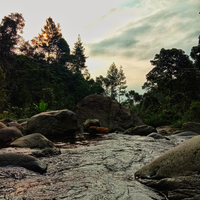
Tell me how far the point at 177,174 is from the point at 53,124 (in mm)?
7335

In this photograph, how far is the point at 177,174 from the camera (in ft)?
8.73

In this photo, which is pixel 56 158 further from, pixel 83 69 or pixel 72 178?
pixel 83 69

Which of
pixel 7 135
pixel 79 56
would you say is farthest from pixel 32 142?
pixel 79 56

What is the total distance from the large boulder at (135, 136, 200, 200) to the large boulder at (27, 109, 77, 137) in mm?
6591

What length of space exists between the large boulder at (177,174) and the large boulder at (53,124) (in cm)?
659

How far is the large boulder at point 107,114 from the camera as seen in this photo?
16044 millimetres

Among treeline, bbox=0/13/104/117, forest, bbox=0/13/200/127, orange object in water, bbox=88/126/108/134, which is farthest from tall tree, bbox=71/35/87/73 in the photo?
orange object in water, bbox=88/126/108/134

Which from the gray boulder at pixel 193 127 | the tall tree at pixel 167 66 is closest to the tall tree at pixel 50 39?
the tall tree at pixel 167 66

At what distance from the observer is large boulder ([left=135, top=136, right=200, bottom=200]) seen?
7.90 ft

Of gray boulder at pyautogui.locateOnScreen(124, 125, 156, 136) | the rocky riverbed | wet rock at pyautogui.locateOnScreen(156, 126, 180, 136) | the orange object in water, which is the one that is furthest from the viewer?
the orange object in water

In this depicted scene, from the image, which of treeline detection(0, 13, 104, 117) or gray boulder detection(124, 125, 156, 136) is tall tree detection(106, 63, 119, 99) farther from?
gray boulder detection(124, 125, 156, 136)

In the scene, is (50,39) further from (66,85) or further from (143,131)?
(143,131)

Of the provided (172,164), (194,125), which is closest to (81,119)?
(194,125)

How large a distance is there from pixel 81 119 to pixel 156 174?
13.4 meters
